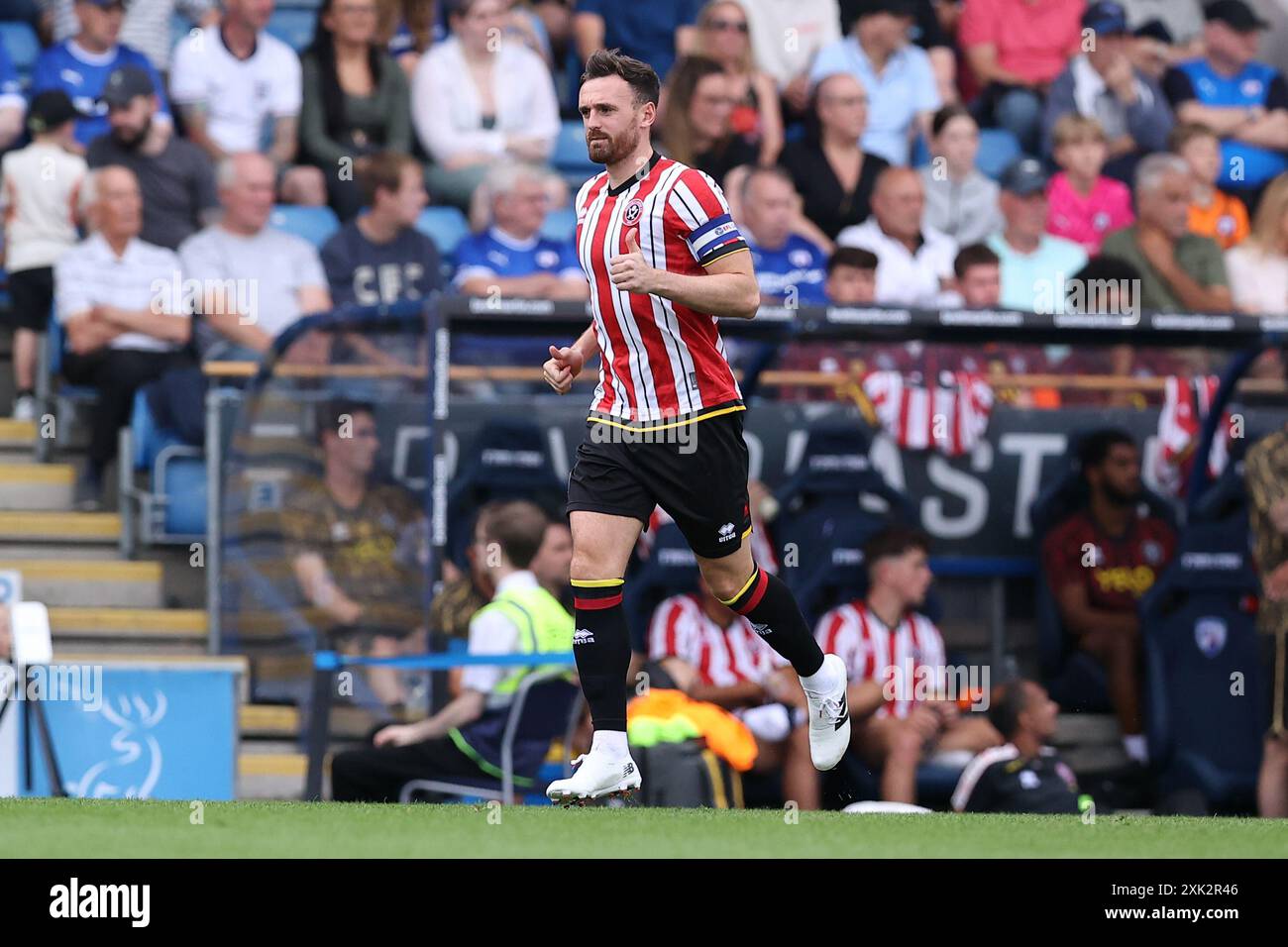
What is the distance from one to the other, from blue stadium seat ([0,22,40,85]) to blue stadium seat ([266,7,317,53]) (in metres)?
1.42

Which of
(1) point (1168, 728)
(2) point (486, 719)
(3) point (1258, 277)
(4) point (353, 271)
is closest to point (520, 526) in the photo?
(2) point (486, 719)

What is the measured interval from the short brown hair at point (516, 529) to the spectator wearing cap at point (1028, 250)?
3889mm

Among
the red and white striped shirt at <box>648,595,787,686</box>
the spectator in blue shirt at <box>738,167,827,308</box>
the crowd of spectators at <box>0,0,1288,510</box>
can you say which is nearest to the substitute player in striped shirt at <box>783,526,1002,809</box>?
the red and white striped shirt at <box>648,595,787,686</box>

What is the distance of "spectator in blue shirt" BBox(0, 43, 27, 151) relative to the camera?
12.9 metres

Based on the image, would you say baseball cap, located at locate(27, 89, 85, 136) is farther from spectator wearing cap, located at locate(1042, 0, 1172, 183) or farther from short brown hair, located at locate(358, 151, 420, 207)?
spectator wearing cap, located at locate(1042, 0, 1172, 183)

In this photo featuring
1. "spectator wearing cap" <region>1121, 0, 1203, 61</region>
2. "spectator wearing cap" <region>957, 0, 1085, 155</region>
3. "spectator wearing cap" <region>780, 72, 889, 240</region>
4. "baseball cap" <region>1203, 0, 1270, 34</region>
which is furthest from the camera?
"spectator wearing cap" <region>1121, 0, 1203, 61</region>

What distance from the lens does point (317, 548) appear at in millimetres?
10906

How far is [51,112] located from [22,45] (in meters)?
1.32

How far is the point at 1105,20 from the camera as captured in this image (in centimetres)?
1495

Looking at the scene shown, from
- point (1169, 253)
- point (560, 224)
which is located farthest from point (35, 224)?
point (1169, 253)

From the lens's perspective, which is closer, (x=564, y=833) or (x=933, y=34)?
(x=564, y=833)

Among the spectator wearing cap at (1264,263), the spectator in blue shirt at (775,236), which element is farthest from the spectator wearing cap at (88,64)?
the spectator wearing cap at (1264,263)

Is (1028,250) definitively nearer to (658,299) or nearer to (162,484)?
(162,484)

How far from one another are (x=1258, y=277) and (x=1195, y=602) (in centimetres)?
310
